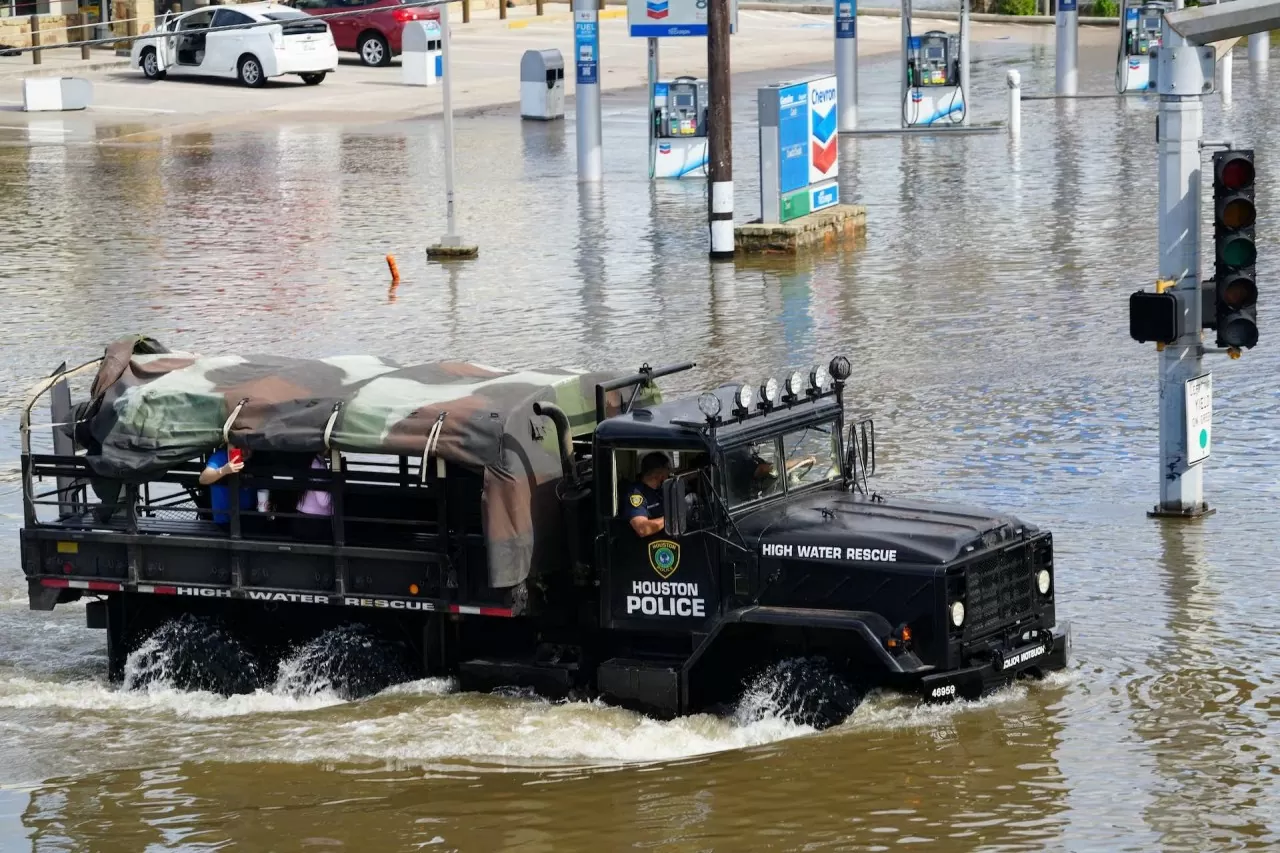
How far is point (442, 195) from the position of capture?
105ft

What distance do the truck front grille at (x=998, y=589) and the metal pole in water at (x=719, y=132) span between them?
14242 mm

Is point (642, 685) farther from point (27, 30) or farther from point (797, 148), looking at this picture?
point (27, 30)

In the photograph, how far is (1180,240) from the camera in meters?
15.1

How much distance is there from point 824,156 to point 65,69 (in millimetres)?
25029

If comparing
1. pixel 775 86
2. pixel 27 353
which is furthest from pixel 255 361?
pixel 775 86

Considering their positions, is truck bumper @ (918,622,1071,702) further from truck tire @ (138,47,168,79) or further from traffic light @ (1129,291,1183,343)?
truck tire @ (138,47,168,79)

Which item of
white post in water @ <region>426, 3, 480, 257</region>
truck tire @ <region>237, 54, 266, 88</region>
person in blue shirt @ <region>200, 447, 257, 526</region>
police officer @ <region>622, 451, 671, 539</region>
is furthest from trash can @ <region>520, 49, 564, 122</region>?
police officer @ <region>622, 451, 671, 539</region>

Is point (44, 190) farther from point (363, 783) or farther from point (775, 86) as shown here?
point (363, 783)

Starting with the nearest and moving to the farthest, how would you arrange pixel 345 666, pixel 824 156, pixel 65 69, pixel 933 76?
pixel 345 666 < pixel 824 156 < pixel 933 76 < pixel 65 69

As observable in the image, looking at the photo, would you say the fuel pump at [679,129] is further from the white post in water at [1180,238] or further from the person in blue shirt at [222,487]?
the person in blue shirt at [222,487]

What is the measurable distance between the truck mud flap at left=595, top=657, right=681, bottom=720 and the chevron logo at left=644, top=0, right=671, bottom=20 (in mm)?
20592

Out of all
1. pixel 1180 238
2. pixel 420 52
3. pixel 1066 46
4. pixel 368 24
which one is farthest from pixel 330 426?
pixel 368 24

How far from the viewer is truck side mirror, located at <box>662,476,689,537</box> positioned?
10.9 m

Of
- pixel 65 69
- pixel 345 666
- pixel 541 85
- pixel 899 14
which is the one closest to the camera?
pixel 345 666
